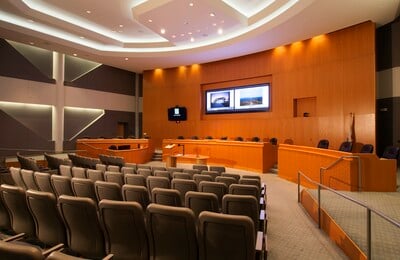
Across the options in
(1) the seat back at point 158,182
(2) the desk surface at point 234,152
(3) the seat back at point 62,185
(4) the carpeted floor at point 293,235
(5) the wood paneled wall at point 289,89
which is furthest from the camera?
(2) the desk surface at point 234,152

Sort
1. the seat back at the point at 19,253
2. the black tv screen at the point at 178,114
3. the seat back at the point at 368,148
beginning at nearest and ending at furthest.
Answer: the seat back at the point at 19,253 < the seat back at the point at 368,148 < the black tv screen at the point at 178,114

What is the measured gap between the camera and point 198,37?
10445 millimetres

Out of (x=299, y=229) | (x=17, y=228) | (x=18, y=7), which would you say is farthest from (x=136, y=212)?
(x=18, y=7)

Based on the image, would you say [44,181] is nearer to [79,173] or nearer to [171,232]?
[79,173]

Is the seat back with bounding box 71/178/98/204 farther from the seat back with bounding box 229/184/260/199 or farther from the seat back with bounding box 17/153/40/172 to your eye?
the seat back with bounding box 17/153/40/172

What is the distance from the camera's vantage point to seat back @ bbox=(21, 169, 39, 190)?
3577 mm

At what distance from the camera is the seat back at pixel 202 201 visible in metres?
2.53

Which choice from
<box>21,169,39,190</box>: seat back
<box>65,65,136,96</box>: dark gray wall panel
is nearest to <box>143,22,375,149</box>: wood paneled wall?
<box>65,65,136,96</box>: dark gray wall panel

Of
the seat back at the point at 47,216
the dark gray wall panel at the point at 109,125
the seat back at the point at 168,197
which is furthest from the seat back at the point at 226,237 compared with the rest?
the dark gray wall panel at the point at 109,125

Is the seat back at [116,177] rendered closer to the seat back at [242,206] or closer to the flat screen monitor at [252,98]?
the seat back at [242,206]

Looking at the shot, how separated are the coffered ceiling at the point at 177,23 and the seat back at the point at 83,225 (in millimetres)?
6772

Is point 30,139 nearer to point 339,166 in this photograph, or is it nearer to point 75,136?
point 75,136

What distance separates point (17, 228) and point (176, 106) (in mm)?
11541

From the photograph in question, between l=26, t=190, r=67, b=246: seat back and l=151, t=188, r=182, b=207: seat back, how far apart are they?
93 cm
